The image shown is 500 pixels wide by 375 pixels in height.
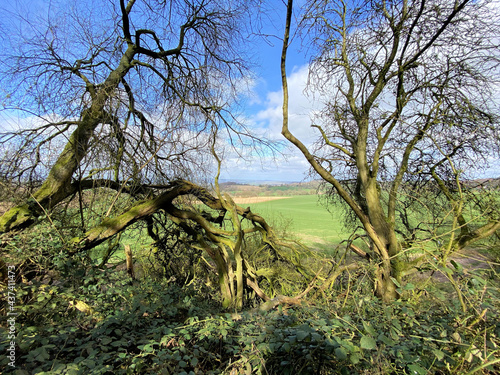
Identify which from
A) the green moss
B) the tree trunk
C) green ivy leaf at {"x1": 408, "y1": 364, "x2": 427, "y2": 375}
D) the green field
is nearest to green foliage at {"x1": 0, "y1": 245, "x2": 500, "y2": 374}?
green ivy leaf at {"x1": 408, "y1": 364, "x2": 427, "y2": 375}

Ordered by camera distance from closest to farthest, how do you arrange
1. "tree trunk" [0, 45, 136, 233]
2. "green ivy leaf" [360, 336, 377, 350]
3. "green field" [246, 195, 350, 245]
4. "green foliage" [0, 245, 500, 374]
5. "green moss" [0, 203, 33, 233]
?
1. "green ivy leaf" [360, 336, 377, 350]
2. "green foliage" [0, 245, 500, 374]
3. "green moss" [0, 203, 33, 233]
4. "tree trunk" [0, 45, 136, 233]
5. "green field" [246, 195, 350, 245]

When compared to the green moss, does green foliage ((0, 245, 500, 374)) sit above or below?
below

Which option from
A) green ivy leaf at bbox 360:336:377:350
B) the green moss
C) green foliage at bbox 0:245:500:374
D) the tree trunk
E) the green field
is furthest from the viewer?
the green field

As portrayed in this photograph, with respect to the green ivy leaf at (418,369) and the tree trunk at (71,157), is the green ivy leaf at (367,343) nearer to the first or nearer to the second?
the green ivy leaf at (418,369)

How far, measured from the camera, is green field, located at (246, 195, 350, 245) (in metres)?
8.10

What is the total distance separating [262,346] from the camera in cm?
154

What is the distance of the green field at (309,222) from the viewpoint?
810 cm

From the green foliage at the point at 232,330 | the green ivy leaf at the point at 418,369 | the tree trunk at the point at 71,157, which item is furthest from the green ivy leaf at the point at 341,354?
the tree trunk at the point at 71,157

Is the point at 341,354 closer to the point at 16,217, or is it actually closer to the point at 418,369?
the point at 418,369

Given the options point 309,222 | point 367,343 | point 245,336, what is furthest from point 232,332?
point 309,222

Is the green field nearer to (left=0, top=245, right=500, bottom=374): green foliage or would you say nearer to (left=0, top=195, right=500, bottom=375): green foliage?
(left=0, top=195, right=500, bottom=375): green foliage

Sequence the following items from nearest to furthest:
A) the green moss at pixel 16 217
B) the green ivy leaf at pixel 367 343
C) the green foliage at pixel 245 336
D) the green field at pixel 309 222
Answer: the green ivy leaf at pixel 367 343
the green foliage at pixel 245 336
the green moss at pixel 16 217
the green field at pixel 309 222

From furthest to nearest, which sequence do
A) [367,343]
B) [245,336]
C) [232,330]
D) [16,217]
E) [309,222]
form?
[309,222] < [16,217] < [232,330] < [245,336] < [367,343]

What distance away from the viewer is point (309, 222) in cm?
2141
